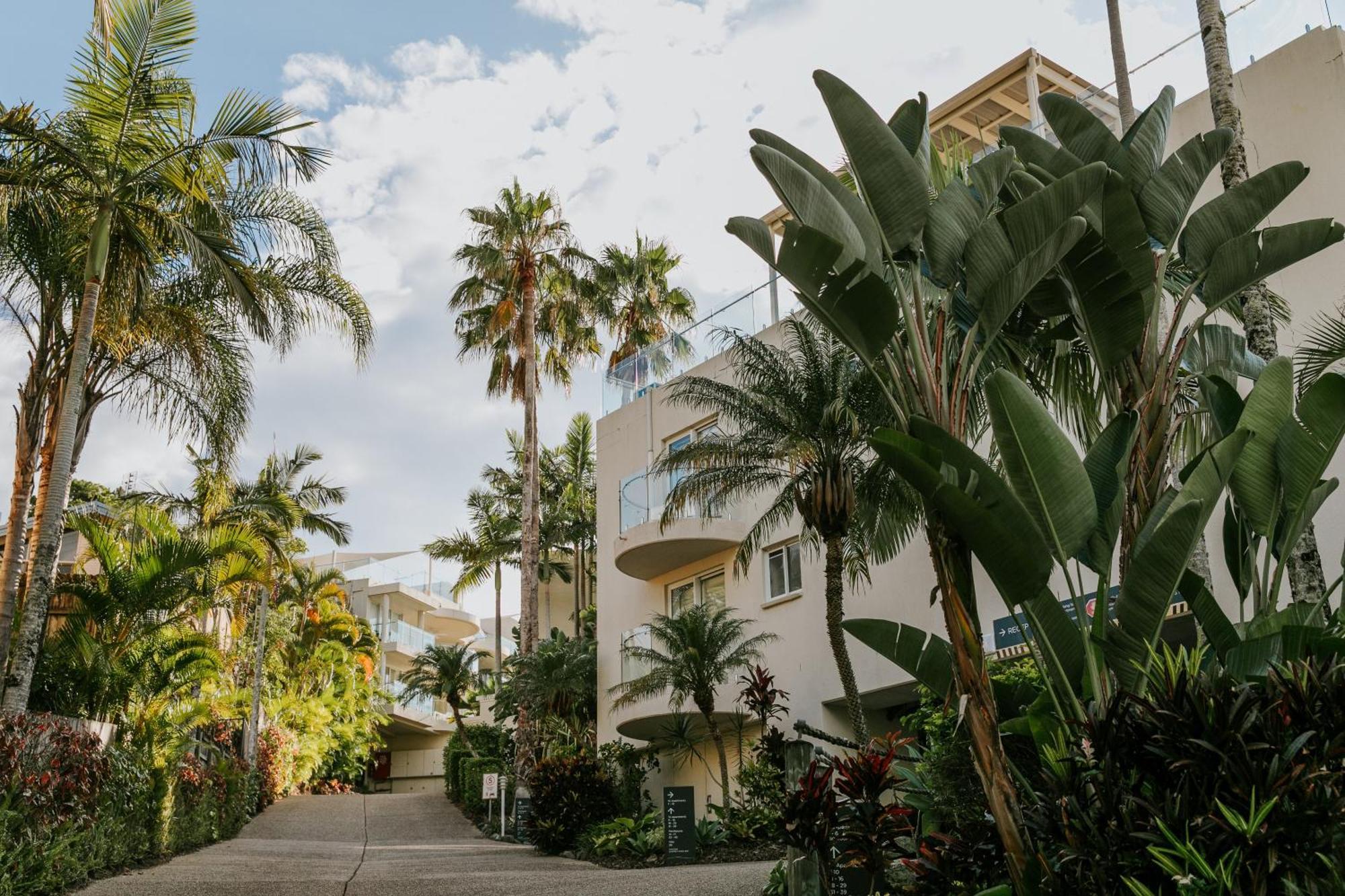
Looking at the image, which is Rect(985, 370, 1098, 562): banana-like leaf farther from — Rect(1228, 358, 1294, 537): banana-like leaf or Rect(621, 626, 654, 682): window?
Rect(621, 626, 654, 682): window

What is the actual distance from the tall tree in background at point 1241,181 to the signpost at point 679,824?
9.53m

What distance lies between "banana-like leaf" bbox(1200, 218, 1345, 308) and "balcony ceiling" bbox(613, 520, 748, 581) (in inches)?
598

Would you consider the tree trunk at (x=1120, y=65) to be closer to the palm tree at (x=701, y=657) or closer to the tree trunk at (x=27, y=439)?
the palm tree at (x=701, y=657)

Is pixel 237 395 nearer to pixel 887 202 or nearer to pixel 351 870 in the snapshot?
pixel 351 870

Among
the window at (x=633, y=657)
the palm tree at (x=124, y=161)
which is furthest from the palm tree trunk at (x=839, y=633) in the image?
the palm tree at (x=124, y=161)

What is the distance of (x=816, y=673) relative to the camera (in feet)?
66.3

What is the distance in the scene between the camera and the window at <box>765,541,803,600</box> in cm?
2144

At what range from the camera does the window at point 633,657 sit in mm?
22125

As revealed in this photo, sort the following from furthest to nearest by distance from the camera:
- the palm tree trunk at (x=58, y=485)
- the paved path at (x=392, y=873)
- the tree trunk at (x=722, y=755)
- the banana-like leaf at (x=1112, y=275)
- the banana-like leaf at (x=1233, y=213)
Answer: the tree trunk at (x=722, y=755) → the palm tree trunk at (x=58, y=485) → the paved path at (x=392, y=873) → the banana-like leaf at (x=1233, y=213) → the banana-like leaf at (x=1112, y=275)

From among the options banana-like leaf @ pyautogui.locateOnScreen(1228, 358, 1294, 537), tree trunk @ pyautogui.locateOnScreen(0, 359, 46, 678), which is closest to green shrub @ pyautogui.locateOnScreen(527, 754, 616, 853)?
tree trunk @ pyautogui.locateOnScreen(0, 359, 46, 678)

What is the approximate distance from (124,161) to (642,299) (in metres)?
19.0

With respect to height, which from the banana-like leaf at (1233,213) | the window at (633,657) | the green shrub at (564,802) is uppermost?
the banana-like leaf at (1233,213)

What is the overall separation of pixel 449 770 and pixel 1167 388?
3547 centimetres

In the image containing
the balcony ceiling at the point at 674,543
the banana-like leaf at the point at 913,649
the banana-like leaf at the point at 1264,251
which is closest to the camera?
the banana-like leaf at the point at 913,649
